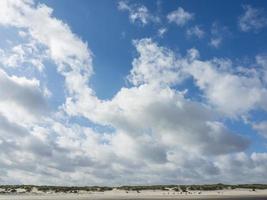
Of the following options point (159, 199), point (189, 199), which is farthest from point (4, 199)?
point (189, 199)

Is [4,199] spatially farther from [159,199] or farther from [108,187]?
[108,187]

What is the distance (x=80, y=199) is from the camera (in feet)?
278

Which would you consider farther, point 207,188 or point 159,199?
point 207,188

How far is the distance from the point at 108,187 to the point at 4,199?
63.4m

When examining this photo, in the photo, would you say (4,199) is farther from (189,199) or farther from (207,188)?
(207,188)

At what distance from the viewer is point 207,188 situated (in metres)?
133

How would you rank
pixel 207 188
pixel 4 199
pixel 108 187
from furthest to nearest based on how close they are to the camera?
pixel 108 187, pixel 207 188, pixel 4 199

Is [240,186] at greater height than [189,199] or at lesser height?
greater

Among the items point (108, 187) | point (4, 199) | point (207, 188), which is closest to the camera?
point (4, 199)

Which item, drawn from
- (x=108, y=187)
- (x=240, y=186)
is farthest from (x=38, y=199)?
(x=240, y=186)

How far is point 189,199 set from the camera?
281ft

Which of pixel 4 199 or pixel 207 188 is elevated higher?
pixel 207 188

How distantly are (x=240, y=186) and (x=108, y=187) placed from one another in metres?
45.1

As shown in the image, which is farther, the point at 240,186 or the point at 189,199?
the point at 240,186
